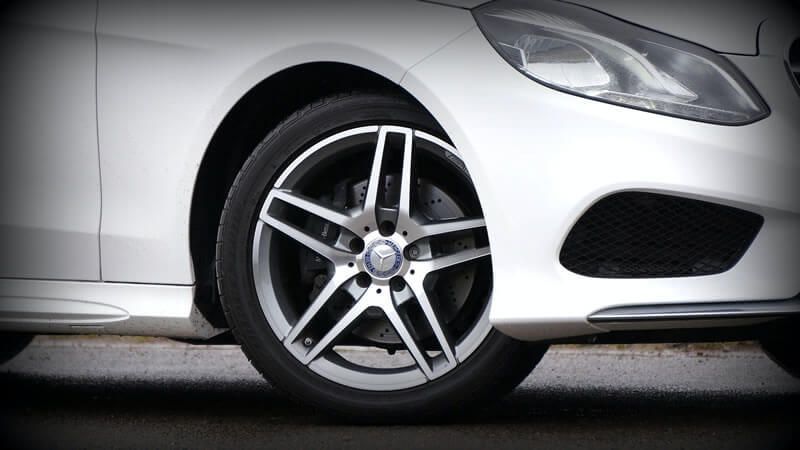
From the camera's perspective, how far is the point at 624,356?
6281mm

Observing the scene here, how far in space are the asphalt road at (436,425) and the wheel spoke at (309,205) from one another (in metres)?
0.58

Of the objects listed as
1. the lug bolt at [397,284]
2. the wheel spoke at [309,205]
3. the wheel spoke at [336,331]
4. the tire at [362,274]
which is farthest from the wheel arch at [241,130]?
the lug bolt at [397,284]

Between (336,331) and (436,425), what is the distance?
0.37 meters

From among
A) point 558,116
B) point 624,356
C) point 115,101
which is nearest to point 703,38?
point 558,116

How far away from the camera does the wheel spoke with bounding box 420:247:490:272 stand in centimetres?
312

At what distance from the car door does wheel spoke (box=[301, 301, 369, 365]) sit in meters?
0.69

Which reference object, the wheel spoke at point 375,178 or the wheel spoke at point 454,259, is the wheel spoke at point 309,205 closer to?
the wheel spoke at point 375,178

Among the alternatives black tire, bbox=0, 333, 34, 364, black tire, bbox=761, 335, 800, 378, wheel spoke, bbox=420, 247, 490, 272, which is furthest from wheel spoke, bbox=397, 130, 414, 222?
black tire, bbox=0, 333, 34, 364

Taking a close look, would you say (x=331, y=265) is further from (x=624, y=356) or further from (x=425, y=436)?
(x=624, y=356)

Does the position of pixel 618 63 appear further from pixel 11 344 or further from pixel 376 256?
pixel 11 344

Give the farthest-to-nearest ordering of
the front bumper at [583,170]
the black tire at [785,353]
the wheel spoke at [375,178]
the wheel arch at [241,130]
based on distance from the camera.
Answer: the black tire at [785,353] → the wheel arch at [241,130] → the wheel spoke at [375,178] → the front bumper at [583,170]

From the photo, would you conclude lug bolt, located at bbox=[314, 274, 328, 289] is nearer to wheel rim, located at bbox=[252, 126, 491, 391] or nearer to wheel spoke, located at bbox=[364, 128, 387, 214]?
wheel rim, located at bbox=[252, 126, 491, 391]

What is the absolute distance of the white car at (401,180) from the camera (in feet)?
9.36

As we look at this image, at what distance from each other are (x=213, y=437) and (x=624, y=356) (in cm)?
355
